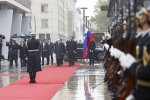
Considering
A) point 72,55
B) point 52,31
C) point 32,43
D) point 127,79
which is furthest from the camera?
point 52,31

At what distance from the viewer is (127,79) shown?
5.19 metres

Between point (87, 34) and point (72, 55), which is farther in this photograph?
point (72, 55)

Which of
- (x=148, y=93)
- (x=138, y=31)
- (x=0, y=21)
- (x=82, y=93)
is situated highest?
(x=0, y=21)

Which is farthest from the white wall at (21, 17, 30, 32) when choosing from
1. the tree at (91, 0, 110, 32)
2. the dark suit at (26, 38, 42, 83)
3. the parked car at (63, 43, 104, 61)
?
the tree at (91, 0, 110, 32)

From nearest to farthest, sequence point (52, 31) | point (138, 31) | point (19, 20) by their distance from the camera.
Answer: point (138, 31) < point (19, 20) < point (52, 31)

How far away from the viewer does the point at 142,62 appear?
4.50 meters

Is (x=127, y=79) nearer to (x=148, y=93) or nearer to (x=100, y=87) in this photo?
(x=148, y=93)

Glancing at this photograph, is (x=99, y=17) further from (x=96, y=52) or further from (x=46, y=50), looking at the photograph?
(x=46, y=50)

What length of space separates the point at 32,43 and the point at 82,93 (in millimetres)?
3975

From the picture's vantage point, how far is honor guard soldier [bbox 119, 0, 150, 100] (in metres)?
4.38

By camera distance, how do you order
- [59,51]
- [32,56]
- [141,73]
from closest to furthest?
[141,73] < [32,56] < [59,51]

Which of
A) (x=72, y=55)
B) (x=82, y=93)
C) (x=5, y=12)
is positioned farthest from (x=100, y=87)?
(x=5, y=12)

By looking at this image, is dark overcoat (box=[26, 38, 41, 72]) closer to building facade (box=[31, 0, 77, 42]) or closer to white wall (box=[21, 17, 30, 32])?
white wall (box=[21, 17, 30, 32])

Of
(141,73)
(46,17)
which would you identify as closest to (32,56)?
(141,73)
